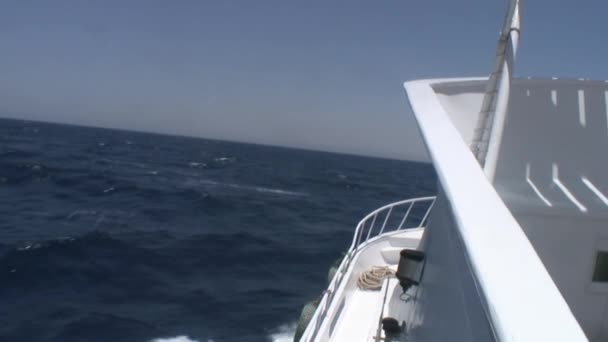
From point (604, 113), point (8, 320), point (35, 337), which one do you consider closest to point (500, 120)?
point (604, 113)

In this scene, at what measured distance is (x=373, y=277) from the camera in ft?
20.8

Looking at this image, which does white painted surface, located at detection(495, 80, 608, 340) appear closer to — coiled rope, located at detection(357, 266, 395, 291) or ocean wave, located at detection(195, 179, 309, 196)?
coiled rope, located at detection(357, 266, 395, 291)

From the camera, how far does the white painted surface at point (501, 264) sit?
916mm

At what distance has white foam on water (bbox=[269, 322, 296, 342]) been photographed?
32.4 feet

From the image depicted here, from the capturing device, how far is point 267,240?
18516 millimetres

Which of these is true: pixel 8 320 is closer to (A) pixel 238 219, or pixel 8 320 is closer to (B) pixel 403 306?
(B) pixel 403 306

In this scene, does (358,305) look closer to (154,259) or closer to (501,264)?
(501,264)

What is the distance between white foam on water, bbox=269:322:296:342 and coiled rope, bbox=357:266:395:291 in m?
4.09

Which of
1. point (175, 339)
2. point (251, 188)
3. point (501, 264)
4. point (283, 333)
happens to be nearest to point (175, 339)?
point (175, 339)

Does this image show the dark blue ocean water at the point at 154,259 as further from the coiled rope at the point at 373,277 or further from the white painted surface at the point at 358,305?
the coiled rope at the point at 373,277

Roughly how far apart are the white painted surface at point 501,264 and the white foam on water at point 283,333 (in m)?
8.44

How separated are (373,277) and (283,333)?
14.9 ft

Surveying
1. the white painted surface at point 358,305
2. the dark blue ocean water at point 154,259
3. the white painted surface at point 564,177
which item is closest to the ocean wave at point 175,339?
the dark blue ocean water at point 154,259

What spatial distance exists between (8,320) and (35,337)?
3.42 feet
